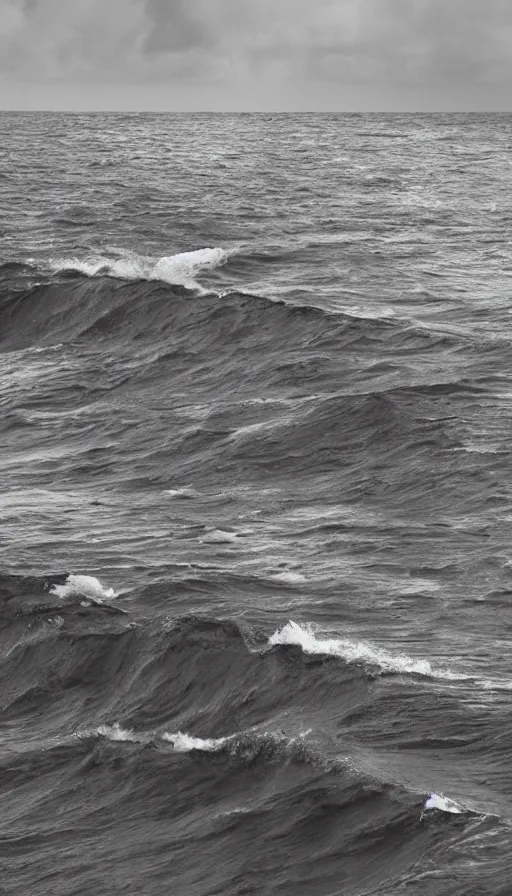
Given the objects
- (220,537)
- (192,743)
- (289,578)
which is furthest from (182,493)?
(192,743)

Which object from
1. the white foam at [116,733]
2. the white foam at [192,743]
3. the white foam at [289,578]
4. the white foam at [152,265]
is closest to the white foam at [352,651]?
the white foam at [289,578]

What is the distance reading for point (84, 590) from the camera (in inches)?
1202

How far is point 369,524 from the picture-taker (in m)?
34.4

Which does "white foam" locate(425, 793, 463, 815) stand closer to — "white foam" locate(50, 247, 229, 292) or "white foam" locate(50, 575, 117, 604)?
"white foam" locate(50, 575, 117, 604)

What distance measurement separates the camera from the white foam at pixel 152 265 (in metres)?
64.4

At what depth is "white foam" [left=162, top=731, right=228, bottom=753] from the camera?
23656 mm

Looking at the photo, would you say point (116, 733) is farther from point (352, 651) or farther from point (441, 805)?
point (441, 805)

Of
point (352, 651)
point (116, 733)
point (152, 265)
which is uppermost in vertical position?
point (152, 265)

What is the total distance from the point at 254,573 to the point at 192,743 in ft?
26.3

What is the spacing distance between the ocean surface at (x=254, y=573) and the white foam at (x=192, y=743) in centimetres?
6

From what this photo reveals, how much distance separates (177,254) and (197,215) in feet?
53.8

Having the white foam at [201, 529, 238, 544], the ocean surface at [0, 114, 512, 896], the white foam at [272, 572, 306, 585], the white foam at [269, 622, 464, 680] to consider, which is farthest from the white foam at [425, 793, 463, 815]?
the white foam at [201, 529, 238, 544]

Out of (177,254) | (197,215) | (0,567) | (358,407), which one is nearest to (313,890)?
(0,567)

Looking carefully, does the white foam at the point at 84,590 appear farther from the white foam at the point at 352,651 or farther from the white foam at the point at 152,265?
the white foam at the point at 152,265
